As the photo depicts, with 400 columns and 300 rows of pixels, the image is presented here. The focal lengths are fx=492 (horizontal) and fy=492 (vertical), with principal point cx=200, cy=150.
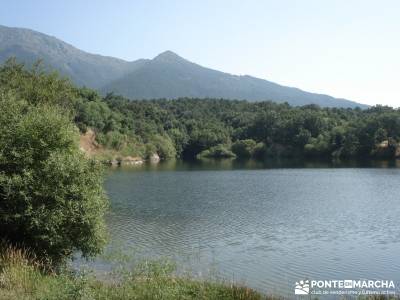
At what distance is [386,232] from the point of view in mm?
32625

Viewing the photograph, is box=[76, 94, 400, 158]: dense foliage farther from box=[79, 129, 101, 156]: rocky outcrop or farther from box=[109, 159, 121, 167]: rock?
box=[109, 159, 121, 167]: rock

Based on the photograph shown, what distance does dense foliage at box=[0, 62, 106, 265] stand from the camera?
16.7m

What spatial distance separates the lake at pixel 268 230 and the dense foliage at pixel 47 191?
6.81 m

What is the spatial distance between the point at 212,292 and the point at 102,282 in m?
3.79

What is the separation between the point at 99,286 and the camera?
1457cm

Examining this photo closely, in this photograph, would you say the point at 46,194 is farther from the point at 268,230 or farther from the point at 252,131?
the point at 252,131

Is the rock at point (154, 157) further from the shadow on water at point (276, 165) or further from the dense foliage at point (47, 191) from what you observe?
the dense foliage at point (47, 191)

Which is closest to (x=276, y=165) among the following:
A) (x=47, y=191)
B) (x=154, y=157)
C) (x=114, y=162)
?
(x=114, y=162)

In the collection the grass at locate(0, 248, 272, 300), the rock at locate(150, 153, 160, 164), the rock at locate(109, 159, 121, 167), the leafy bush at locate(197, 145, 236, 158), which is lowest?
the rock at locate(109, 159, 121, 167)

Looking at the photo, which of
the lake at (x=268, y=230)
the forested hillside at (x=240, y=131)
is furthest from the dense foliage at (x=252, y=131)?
the lake at (x=268, y=230)

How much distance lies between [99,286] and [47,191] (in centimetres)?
424

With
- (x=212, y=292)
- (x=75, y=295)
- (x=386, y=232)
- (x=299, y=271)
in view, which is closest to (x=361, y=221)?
(x=386, y=232)

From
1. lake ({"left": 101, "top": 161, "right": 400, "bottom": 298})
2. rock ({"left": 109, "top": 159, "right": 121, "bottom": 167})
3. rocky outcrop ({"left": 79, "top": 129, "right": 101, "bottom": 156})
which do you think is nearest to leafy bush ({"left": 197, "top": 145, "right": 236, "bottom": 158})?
rock ({"left": 109, "top": 159, "right": 121, "bottom": 167})

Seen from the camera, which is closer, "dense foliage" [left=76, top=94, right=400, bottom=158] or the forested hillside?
the forested hillside
